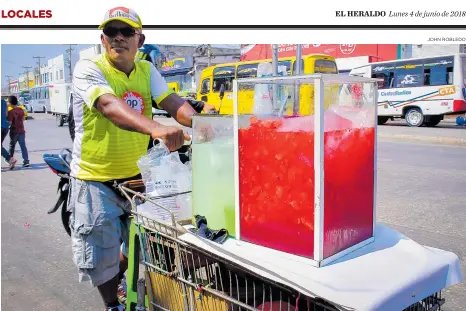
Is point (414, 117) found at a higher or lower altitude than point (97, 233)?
higher

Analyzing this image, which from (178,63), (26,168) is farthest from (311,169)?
(178,63)

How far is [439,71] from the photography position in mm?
16438

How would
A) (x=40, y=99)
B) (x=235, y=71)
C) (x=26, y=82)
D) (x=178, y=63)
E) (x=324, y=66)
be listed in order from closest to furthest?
(x=324, y=66) → (x=235, y=71) → (x=178, y=63) → (x=40, y=99) → (x=26, y=82)

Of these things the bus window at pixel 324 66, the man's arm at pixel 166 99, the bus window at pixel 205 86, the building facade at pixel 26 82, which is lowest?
the man's arm at pixel 166 99

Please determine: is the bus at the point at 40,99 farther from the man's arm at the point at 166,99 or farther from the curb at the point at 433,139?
the man's arm at the point at 166,99

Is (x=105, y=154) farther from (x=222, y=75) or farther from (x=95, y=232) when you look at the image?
(x=222, y=75)

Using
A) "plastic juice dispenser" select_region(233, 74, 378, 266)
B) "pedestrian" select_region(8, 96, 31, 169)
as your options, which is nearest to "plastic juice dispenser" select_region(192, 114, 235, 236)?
"plastic juice dispenser" select_region(233, 74, 378, 266)

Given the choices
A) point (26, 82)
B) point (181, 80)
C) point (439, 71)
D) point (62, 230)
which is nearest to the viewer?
point (62, 230)

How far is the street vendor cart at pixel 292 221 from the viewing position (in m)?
1.52

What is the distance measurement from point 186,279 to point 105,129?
0.87 m
